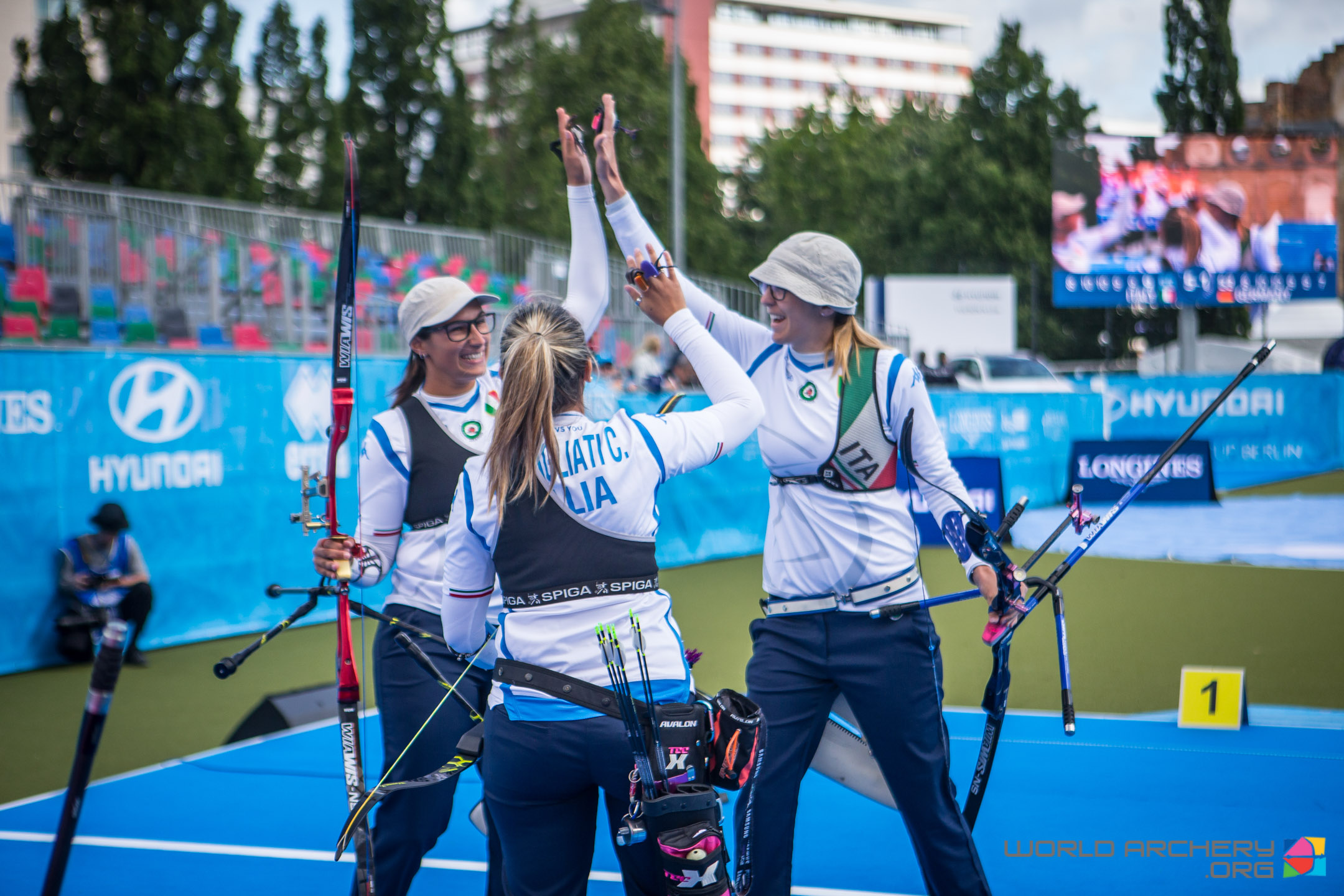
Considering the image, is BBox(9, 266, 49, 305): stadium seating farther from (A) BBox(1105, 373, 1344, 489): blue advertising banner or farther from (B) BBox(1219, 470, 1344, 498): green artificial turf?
(B) BBox(1219, 470, 1344, 498): green artificial turf

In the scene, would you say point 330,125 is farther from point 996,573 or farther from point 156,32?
point 996,573

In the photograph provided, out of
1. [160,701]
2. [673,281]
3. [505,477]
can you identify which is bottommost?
[160,701]

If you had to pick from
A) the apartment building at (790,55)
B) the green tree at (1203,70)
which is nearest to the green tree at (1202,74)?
the green tree at (1203,70)

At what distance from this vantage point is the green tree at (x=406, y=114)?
34.1 m

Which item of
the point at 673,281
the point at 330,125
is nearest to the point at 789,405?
the point at 673,281

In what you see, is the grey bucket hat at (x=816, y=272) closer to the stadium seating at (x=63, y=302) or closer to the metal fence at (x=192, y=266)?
the metal fence at (x=192, y=266)

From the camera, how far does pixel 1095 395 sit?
60.5ft

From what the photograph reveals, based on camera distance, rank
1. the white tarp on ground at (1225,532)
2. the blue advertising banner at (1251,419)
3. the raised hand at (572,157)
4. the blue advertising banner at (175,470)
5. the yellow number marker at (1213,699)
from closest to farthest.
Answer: the raised hand at (572,157), the yellow number marker at (1213,699), the blue advertising banner at (175,470), the white tarp on ground at (1225,532), the blue advertising banner at (1251,419)

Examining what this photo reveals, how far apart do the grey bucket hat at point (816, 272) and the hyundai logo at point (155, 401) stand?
253 inches

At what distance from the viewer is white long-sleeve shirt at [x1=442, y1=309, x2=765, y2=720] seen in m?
2.53

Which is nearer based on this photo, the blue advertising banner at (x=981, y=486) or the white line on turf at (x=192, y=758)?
the white line on turf at (x=192, y=758)

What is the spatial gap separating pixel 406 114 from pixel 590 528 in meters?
34.0

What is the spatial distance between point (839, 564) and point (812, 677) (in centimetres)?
33

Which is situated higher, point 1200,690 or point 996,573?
point 996,573
